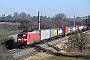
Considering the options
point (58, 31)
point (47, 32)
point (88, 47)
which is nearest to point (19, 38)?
point (88, 47)

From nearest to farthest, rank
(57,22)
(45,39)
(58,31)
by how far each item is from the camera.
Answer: (45,39)
(58,31)
(57,22)

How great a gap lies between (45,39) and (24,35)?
13.8 meters

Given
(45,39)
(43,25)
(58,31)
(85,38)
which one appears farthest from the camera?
(43,25)

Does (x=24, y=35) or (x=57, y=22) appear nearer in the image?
(x=24, y=35)

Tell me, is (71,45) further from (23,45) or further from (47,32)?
(47,32)

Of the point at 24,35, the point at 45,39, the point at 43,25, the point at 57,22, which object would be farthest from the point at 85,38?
the point at 57,22

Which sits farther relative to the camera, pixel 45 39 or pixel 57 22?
pixel 57 22

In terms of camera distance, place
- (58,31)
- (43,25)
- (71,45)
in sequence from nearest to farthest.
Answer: (71,45), (58,31), (43,25)

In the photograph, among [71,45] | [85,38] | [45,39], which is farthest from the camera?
[45,39]

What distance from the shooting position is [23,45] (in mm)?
37312

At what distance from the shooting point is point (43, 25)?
85.8 m

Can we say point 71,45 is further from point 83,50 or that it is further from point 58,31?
point 58,31

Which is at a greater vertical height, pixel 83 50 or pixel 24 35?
pixel 24 35

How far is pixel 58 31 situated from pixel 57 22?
5544 centimetres
